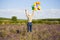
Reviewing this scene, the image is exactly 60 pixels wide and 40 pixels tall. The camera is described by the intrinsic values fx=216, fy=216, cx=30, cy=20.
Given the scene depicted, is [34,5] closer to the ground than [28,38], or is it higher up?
higher up

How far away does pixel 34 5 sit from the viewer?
12164 mm

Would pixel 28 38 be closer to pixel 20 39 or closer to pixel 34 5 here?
pixel 20 39

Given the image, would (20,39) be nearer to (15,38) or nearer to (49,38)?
(15,38)

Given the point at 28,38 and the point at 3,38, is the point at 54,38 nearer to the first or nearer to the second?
the point at 28,38

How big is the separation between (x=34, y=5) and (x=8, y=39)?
419 centimetres

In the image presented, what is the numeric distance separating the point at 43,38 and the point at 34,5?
12.3ft

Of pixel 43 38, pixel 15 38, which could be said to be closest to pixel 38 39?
pixel 43 38

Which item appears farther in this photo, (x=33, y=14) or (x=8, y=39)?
(x=33, y=14)

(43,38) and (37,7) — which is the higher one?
(37,7)

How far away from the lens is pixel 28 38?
881 centimetres

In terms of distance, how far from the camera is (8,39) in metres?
8.44

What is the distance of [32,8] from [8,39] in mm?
4131

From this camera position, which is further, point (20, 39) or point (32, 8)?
point (32, 8)

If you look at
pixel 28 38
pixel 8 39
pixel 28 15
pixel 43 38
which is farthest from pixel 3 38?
pixel 28 15
